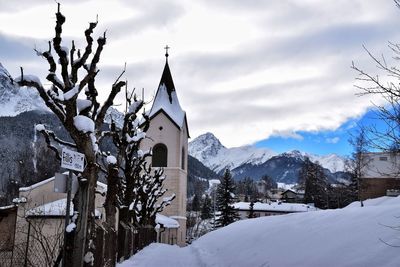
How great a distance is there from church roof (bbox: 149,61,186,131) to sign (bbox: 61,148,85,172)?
172 ft

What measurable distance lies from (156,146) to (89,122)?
5141 cm

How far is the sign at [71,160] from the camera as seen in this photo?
891 cm

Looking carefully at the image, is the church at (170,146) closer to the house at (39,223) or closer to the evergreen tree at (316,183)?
the house at (39,223)

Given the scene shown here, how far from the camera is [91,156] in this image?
1096 cm

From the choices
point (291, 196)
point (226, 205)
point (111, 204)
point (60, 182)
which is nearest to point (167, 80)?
point (226, 205)

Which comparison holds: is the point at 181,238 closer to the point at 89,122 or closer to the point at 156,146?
the point at 156,146

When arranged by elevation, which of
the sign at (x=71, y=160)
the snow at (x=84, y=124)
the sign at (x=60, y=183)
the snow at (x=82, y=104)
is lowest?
the sign at (x=60, y=183)

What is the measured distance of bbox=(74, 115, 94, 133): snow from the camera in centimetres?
1060

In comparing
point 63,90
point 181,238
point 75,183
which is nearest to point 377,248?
point 75,183

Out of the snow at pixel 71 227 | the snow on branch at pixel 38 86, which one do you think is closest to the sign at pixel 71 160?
the snow at pixel 71 227

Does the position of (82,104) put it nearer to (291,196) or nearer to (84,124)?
(84,124)

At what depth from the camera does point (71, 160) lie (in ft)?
30.0

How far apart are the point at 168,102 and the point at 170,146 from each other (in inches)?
232

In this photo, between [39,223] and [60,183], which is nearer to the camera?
[60,183]
